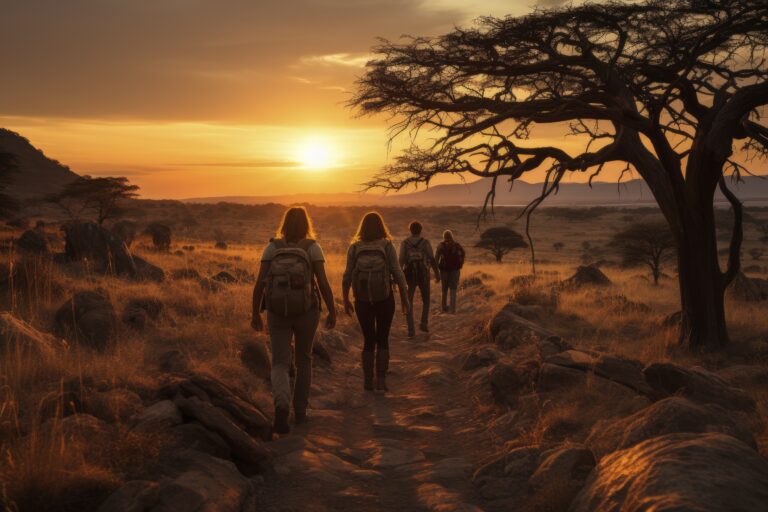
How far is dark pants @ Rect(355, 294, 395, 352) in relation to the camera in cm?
714

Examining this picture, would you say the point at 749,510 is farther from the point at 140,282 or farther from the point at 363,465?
the point at 140,282

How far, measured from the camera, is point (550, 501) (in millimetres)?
3701

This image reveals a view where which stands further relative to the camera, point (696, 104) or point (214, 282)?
point (214, 282)

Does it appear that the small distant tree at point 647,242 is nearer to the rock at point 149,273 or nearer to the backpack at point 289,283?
the rock at point 149,273

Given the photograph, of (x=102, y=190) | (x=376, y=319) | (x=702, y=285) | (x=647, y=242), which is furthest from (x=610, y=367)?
(x=102, y=190)

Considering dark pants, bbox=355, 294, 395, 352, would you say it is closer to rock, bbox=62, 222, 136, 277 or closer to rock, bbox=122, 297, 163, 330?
rock, bbox=122, 297, 163, 330

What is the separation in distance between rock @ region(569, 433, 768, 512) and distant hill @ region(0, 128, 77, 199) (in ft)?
395

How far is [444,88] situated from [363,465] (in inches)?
303

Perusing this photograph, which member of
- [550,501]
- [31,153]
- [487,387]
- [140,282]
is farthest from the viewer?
[31,153]

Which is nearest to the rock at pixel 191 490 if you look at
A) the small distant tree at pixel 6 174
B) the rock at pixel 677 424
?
the rock at pixel 677 424

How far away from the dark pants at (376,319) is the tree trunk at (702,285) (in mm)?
5545

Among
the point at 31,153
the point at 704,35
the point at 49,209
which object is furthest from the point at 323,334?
the point at 31,153

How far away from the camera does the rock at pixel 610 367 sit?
6.02 metres

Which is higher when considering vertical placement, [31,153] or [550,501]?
[31,153]
